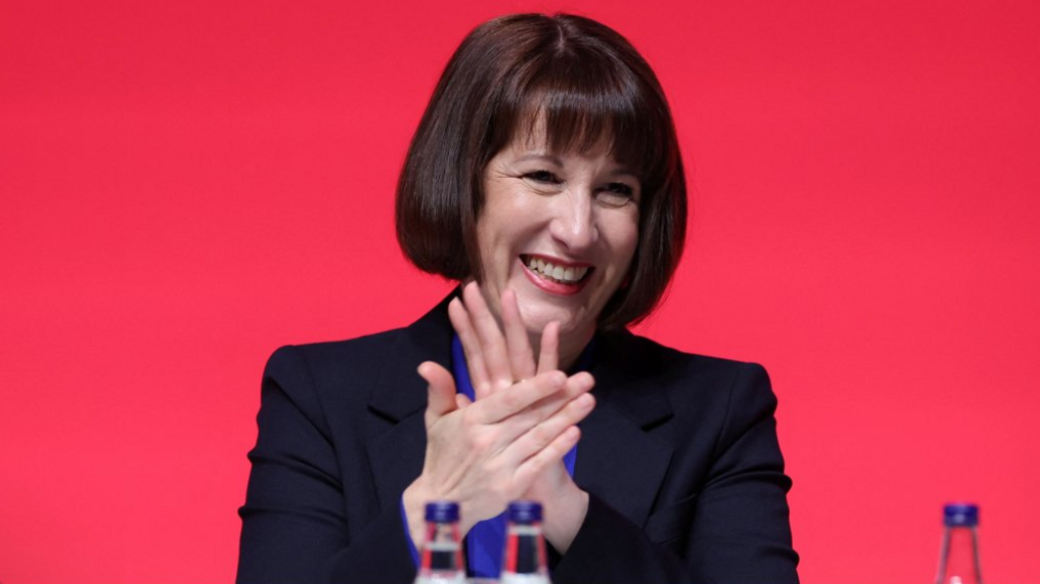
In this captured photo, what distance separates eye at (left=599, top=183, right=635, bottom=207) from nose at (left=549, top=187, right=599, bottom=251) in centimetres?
3

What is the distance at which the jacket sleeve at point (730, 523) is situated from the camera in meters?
1.54

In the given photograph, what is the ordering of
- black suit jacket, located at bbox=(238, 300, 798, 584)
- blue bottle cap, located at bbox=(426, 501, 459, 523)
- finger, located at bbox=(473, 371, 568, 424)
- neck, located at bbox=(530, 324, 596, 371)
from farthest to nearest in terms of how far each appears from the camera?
neck, located at bbox=(530, 324, 596, 371) → black suit jacket, located at bbox=(238, 300, 798, 584) → finger, located at bbox=(473, 371, 568, 424) → blue bottle cap, located at bbox=(426, 501, 459, 523)

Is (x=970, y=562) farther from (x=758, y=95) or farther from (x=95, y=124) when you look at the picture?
(x=95, y=124)

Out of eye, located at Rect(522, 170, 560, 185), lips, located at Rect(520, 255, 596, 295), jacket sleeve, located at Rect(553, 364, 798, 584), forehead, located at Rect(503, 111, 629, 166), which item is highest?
forehead, located at Rect(503, 111, 629, 166)

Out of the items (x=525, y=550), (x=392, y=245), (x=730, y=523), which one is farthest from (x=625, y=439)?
(x=392, y=245)

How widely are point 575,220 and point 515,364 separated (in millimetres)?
334

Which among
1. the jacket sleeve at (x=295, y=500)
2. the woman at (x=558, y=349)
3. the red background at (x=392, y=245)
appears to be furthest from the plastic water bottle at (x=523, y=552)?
the red background at (x=392, y=245)

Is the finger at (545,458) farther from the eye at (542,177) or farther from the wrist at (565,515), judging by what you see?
the eye at (542,177)

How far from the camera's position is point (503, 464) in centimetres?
142

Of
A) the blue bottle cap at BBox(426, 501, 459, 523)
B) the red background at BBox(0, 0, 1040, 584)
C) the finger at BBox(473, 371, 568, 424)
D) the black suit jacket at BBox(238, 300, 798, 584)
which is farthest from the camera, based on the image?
the red background at BBox(0, 0, 1040, 584)

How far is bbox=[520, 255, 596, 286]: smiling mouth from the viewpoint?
5.98 feet

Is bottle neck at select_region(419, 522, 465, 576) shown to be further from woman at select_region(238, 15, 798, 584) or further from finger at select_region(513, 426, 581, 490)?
woman at select_region(238, 15, 798, 584)

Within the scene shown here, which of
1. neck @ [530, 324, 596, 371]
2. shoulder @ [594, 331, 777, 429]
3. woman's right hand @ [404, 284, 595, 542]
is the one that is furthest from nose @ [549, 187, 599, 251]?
woman's right hand @ [404, 284, 595, 542]

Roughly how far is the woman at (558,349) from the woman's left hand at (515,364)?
176 mm
